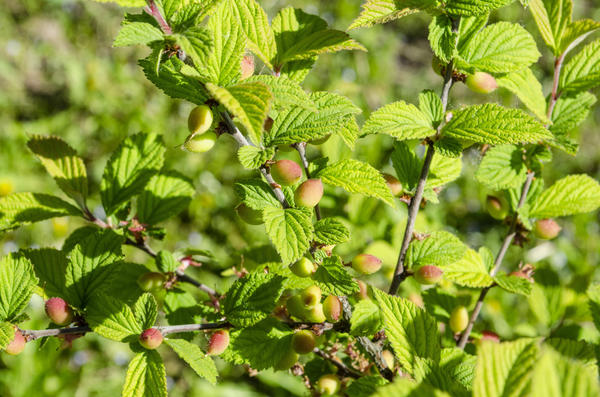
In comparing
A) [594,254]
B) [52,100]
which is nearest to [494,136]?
[594,254]

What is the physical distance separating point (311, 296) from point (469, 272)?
1.47 ft

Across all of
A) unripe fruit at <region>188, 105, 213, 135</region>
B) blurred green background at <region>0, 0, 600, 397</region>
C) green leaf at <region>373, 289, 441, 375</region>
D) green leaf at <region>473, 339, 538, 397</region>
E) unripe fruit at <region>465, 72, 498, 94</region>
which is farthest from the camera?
blurred green background at <region>0, 0, 600, 397</region>

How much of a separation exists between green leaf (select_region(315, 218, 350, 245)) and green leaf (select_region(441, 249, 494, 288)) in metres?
0.38

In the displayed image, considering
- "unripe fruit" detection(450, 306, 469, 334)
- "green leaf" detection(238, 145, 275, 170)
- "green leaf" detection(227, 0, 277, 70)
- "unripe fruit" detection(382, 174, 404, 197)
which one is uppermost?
"green leaf" detection(227, 0, 277, 70)

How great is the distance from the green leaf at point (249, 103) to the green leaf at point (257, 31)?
0.74 feet

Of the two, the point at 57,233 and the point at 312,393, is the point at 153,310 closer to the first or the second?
the point at 312,393

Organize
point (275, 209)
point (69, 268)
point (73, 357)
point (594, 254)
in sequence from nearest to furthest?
1. point (275, 209)
2. point (69, 268)
3. point (73, 357)
4. point (594, 254)

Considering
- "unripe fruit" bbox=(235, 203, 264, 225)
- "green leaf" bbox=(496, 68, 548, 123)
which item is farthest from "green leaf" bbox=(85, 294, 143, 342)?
"green leaf" bbox=(496, 68, 548, 123)

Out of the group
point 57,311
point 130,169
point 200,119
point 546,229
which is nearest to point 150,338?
point 57,311

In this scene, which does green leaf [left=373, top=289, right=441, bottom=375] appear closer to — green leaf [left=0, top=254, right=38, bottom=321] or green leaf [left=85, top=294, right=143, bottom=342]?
green leaf [left=85, top=294, right=143, bottom=342]

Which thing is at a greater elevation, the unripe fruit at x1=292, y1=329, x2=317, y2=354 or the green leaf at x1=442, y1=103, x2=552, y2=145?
the green leaf at x1=442, y1=103, x2=552, y2=145

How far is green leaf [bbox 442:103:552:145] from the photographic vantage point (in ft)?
2.73

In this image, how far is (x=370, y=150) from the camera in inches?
91.7

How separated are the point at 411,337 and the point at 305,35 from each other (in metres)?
0.56
